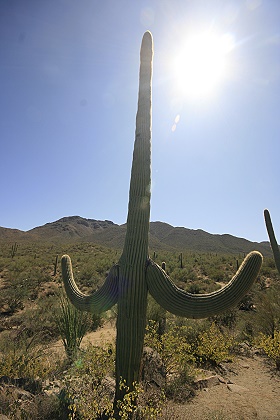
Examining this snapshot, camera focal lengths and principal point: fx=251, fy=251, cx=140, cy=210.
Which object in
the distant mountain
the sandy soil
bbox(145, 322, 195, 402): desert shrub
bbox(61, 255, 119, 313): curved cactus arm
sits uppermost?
the distant mountain

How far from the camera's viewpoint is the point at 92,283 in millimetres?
16859

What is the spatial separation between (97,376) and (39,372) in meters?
1.39

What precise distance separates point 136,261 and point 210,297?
127cm

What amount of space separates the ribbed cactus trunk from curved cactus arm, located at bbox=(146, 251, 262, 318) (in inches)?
16.1

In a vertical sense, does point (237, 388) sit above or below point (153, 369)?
below

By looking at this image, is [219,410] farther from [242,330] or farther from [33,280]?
[33,280]

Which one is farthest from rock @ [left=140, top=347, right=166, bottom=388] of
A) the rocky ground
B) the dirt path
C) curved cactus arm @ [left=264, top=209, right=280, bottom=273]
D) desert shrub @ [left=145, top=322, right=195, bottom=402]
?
curved cactus arm @ [left=264, top=209, right=280, bottom=273]

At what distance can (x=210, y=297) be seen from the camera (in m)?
3.78

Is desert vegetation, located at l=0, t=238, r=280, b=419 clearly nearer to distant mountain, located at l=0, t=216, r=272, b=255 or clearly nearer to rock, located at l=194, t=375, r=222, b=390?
rock, located at l=194, t=375, r=222, b=390

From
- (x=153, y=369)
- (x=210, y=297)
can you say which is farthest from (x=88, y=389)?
(x=210, y=297)

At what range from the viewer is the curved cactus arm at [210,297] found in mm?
3666

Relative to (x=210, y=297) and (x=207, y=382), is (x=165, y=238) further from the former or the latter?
(x=210, y=297)

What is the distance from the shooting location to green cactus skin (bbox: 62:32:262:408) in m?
3.73

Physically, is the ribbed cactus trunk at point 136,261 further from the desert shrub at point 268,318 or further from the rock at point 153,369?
the desert shrub at point 268,318
